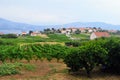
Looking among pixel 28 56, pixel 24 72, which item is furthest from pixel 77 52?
pixel 28 56

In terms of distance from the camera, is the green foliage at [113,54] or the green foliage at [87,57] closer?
the green foliage at [87,57]

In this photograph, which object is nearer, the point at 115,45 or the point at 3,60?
the point at 115,45

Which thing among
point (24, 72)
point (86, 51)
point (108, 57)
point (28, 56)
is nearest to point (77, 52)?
point (86, 51)

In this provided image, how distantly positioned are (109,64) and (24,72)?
26.1 ft

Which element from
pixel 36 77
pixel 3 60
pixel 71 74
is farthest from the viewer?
pixel 3 60

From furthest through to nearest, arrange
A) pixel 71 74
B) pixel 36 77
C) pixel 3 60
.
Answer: pixel 3 60 → pixel 71 74 → pixel 36 77

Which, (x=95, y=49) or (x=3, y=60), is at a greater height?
(x=95, y=49)

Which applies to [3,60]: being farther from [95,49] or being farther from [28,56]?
[95,49]

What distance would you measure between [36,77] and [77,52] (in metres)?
4.18

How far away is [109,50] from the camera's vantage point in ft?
89.7

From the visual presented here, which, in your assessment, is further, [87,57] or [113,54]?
[113,54]

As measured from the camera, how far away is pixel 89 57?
987 inches

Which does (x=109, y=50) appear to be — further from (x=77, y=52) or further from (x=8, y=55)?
(x=8, y=55)

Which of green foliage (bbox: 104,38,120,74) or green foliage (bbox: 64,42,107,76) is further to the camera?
green foliage (bbox: 104,38,120,74)
